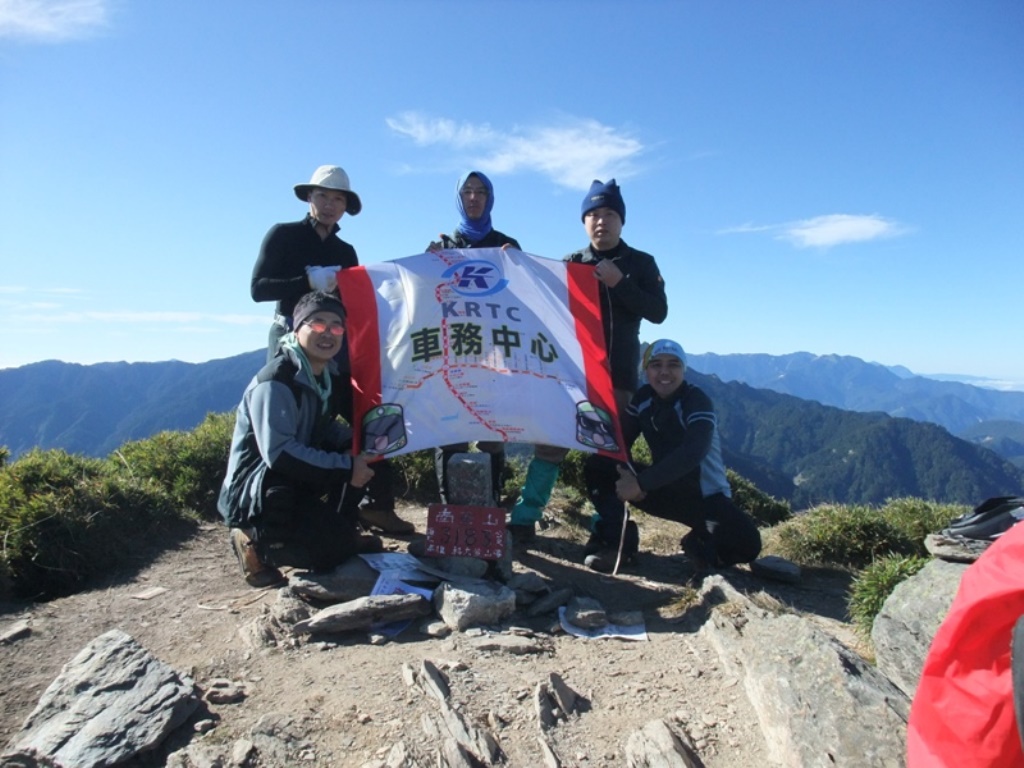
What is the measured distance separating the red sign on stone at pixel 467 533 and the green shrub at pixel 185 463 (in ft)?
12.1

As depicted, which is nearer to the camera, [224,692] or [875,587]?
[224,692]

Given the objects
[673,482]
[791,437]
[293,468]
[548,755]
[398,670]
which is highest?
[293,468]

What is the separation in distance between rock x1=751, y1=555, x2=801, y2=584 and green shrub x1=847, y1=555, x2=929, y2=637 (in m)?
0.99

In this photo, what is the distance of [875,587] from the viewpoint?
217 inches

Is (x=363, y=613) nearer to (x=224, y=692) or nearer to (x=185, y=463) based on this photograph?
(x=224, y=692)

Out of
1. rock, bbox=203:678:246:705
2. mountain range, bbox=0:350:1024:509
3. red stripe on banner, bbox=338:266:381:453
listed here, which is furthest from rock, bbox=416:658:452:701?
mountain range, bbox=0:350:1024:509

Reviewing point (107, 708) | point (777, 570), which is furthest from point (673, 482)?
point (107, 708)

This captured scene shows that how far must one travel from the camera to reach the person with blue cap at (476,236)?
6672 millimetres

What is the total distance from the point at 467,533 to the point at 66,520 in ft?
13.8

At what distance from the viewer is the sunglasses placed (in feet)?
18.5

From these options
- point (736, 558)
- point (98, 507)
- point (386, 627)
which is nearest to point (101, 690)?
point (386, 627)

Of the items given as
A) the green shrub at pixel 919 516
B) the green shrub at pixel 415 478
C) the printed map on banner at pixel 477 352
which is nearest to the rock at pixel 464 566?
the printed map on banner at pixel 477 352

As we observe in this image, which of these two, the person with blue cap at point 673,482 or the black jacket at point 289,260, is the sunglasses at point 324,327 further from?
the person with blue cap at point 673,482

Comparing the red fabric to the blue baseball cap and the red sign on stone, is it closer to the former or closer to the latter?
the red sign on stone
